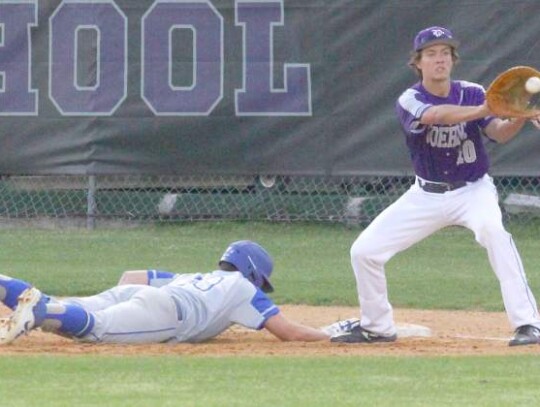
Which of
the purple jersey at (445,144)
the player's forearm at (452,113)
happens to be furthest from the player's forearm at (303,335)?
the player's forearm at (452,113)

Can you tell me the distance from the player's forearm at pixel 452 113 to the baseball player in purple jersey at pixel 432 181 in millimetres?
96

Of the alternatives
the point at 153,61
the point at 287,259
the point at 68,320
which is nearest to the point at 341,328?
the point at 68,320

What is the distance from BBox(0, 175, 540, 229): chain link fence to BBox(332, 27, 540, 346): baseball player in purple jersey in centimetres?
519

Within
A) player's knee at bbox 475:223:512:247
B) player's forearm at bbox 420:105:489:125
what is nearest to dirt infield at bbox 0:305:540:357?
player's knee at bbox 475:223:512:247

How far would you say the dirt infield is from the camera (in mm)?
7207

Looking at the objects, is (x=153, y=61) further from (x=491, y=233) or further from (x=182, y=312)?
(x=491, y=233)

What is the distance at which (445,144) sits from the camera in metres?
7.65

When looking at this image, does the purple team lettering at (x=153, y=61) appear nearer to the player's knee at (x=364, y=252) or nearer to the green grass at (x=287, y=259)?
the green grass at (x=287, y=259)

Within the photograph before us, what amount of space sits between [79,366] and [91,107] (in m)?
7.09

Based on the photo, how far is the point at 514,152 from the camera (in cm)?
1264

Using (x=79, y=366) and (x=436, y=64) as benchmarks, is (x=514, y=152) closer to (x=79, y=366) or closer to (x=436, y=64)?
(x=436, y=64)

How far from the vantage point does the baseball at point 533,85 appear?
7270 millimetres

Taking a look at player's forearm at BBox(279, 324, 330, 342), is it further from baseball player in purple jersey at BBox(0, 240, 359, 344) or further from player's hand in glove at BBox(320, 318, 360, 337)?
player's hand in glove at BBox(320, 318, 360, 337)

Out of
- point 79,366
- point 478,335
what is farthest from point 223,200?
point 79,366
